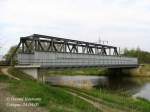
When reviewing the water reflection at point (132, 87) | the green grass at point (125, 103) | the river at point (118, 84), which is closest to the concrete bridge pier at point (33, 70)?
the river at point (118, 84)

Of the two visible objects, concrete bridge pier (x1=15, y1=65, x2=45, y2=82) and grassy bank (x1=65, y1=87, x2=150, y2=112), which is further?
concrete bridge pier (x1=15, y1=65, x2=45, y2=82)

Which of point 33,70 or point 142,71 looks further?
point 142,71

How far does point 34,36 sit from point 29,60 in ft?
16.8

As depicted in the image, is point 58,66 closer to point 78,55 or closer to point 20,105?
point 78,55

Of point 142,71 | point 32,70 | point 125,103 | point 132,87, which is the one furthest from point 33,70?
point 142,71

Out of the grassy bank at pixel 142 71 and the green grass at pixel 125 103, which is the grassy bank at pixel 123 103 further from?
the grassy bank at pixel 142 71

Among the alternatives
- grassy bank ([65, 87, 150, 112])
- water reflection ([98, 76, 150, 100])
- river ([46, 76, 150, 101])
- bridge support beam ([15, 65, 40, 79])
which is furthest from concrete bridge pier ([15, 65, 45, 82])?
grassy bank ([65, 87, 150, 112])

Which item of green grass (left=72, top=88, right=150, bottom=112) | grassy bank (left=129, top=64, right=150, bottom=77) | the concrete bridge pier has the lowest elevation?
grassy bank (left=129, top=64, right=150, bottom=77)

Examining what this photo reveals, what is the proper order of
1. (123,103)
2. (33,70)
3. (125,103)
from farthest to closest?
(33,70)
(125,103)
(123,103)

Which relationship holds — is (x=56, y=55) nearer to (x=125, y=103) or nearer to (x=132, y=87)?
(x=132, y=87)

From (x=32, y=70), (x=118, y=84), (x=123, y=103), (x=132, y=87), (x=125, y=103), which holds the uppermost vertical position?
(x=32, y=70)

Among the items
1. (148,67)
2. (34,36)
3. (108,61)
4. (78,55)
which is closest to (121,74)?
(148,67)

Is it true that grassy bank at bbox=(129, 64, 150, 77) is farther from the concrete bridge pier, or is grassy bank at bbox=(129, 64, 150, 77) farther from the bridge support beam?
the bridge support beam

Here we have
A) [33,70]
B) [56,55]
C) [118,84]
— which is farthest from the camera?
[118,84]
